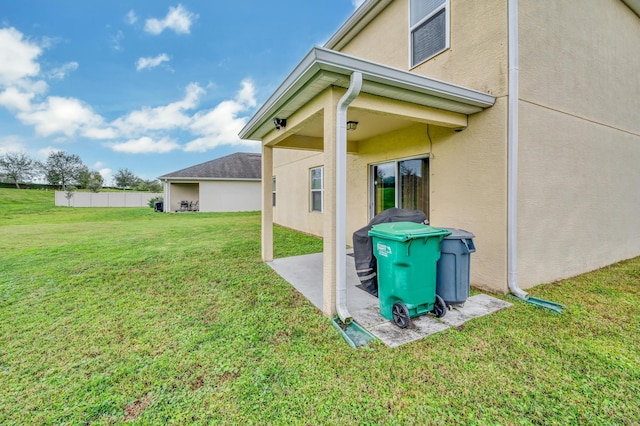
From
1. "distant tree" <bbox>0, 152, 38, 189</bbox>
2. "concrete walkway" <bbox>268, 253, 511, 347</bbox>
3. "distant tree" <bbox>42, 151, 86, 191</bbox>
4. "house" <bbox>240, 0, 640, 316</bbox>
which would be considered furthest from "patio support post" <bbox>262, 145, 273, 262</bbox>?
"distant tree" <bbox>0, 152, 38, 189</bbox>

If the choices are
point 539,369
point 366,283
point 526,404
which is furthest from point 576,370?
point 366,283

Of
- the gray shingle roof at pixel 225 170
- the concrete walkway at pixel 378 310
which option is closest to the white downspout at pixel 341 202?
the concrete walkway at pixel 378 310

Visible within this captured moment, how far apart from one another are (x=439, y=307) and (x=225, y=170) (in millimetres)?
23200

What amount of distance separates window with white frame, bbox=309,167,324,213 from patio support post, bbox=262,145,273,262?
12.0ft

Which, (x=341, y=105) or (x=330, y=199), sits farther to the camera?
(x=330, y=199)

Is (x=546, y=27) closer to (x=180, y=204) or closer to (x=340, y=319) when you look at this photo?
(x=340, y=319)

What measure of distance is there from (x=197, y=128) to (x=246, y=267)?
31.1 meters

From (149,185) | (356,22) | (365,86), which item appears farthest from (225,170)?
(149,185)

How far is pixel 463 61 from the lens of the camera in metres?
4.88

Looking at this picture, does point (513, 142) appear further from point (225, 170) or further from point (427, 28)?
point (225, 170)

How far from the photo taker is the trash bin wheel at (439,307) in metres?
3.54

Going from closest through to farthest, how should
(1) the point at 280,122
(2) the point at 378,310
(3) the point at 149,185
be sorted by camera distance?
1. (2) the point at 378,310
2. (1) the point at 280,122
3. (3) the point at 149,185

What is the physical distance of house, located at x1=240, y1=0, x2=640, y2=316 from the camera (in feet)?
12.0

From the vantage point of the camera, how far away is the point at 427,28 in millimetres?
5703
